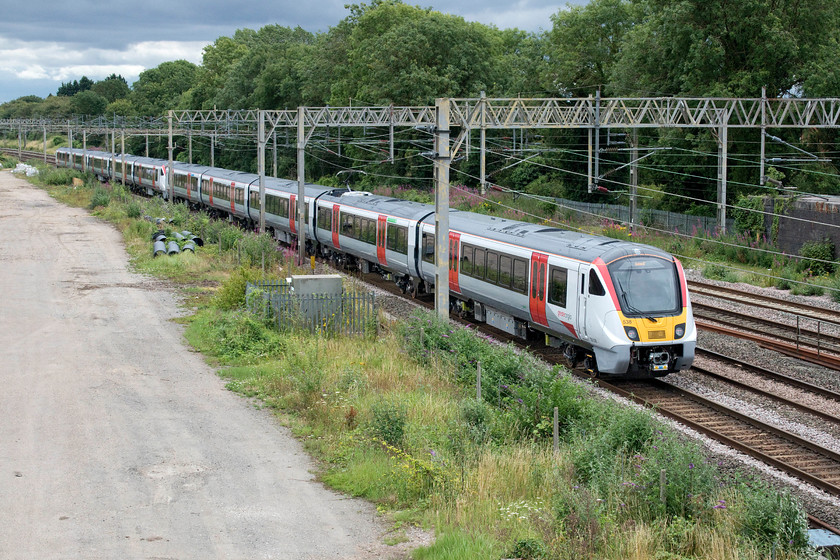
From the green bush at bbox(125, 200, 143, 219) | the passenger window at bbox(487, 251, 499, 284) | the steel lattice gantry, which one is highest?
the steel lattice gantry

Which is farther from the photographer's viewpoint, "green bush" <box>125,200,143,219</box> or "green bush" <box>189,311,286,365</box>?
"green bush" <box>125,200,143,219</box>

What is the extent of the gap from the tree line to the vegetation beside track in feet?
92.9

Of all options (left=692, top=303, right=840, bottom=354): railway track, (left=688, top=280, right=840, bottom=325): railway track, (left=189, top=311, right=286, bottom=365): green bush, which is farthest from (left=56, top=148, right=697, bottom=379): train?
(left=688, top=280, right=840, bottom=325): railway track

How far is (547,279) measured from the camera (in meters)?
19.2

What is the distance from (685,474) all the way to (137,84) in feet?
494

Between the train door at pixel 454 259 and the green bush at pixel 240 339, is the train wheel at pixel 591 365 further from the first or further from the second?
the green bush at pixel 240 339

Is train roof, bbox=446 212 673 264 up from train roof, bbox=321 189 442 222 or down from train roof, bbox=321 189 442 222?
down

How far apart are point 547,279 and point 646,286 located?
2390mm

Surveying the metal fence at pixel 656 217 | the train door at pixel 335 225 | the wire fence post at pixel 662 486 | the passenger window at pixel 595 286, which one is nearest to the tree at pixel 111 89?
the metal fence at pixel 656 217

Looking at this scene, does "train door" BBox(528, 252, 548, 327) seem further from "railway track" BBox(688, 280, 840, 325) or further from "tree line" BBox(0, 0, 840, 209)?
"tree line" BBox(0, 0, 840, 209)

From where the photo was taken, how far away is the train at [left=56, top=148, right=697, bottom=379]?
17250 mm

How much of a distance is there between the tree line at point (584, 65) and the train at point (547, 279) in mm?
19521

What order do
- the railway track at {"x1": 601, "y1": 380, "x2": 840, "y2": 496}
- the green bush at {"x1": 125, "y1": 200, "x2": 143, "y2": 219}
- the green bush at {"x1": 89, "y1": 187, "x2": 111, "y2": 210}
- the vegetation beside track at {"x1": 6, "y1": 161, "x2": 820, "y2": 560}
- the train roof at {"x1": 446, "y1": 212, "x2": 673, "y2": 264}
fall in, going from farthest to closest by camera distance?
the green bush at {"x1": 89, "y1": 187, "x2": 111, "y2": 210} → the green bush at {"x1": 125, "y1": 200, "x2": 143, "y2": 219} → the train roof at {"x1": 446, "y1": 212, "x2": 673, "y2": 264} → the railway track at {"x1": 601, "y1": 380, "x2": 840, "y2": 496} → the vegetation beside track at {"x1": 6, "y1": 161, "x2": 820, "y2": 560}

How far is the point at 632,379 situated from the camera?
61.7ft
